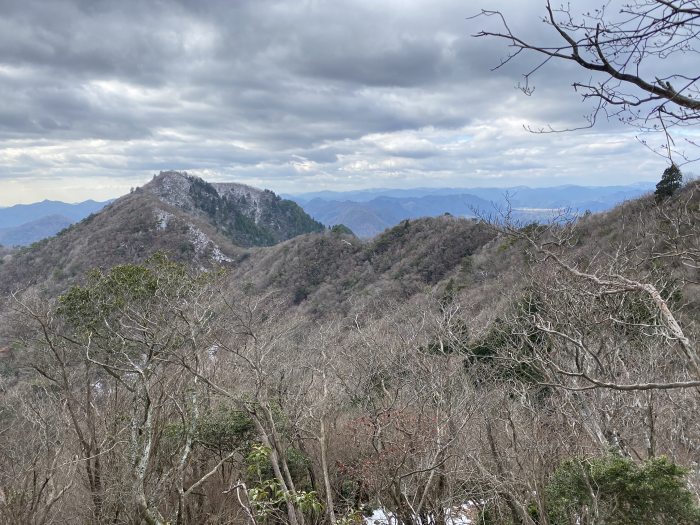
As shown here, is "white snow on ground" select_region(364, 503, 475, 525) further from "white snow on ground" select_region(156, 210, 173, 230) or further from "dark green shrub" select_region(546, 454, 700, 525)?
"white snow on ground" select_region(156, 210, 173, 230)

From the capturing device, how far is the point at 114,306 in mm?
11898

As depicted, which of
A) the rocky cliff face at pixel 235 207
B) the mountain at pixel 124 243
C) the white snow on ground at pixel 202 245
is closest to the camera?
the mountain at pixel 124 243

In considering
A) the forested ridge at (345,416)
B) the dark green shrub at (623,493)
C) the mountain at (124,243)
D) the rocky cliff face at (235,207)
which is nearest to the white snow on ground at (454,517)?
the forested ridge at (345,416)

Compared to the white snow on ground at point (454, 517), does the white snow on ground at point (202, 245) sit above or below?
above

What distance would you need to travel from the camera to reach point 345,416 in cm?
1573

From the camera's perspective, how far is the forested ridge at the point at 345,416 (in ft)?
23.5

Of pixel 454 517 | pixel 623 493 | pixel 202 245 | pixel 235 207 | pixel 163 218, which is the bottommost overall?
pixel 454 517

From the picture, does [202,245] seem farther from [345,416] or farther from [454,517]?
[454,517]

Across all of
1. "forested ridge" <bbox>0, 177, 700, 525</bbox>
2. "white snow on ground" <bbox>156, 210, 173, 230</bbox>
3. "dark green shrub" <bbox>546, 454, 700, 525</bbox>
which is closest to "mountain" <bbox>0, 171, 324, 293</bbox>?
"white snow on ground" <bbox>156, 210, 173, 230</bbox>

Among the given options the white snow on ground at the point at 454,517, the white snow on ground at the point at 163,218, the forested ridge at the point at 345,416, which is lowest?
the white snow on ground at the point at 454,517

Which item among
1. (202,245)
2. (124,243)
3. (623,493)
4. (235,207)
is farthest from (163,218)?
(623,493)

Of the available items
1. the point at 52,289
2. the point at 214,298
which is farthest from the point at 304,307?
the point at 214,298

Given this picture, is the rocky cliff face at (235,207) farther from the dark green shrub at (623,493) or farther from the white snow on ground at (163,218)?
the dark green shrub at (623,493)

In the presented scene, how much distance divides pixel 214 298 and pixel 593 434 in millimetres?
9106
